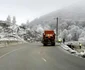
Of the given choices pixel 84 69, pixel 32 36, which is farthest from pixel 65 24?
pixel 84 69

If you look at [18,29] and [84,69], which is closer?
[84,69]

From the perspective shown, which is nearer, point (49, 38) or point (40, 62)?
point (40, 62)

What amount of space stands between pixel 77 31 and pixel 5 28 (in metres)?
52.3

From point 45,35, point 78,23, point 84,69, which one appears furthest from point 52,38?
point 78,23

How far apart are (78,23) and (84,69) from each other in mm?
183776

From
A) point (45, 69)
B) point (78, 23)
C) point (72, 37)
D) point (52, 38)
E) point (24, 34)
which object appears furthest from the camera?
point (78, 23)

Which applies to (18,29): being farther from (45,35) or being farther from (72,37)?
(45,35)

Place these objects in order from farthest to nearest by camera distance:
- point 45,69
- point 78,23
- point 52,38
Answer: point 78,23 → point 52,38 → point 45,69

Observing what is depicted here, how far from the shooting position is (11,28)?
125 m

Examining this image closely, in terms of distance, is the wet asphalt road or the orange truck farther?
the orange truck

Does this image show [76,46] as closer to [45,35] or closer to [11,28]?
[45,35]

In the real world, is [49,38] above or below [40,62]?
above

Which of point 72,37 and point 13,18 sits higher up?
point 13,18

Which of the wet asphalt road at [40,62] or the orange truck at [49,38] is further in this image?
the orange truck at [49,38]
